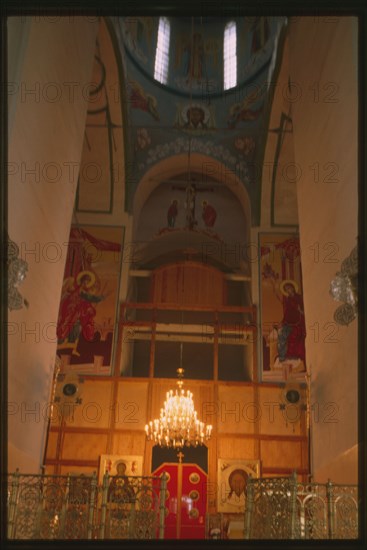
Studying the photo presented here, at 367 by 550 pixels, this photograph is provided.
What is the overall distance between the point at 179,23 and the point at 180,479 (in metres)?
10.5

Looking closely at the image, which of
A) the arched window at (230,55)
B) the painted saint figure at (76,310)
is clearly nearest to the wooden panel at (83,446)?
the painted saint figure at (76,310)

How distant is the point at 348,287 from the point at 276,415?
666 centimetres

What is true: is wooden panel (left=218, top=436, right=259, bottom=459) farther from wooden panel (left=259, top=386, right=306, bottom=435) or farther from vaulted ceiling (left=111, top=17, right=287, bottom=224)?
vaulted ceiling (left=111, top=17, right=287, bottom=224)

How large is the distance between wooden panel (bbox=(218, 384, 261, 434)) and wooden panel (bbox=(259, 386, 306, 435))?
153 millimetres

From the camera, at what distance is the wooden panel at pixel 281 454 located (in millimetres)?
10453

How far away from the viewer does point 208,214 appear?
13.5 metres

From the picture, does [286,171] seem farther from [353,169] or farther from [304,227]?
[353,169]

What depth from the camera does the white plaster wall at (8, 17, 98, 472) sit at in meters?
5.39

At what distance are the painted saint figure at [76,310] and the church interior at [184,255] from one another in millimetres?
44

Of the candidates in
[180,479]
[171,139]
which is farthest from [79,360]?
[171,139]

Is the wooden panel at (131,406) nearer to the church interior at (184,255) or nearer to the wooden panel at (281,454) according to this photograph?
the church interior at (184,255)

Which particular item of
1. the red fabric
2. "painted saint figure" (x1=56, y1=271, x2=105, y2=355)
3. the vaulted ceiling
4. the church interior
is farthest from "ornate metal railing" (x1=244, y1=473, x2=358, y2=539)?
the vaulted ceiling
